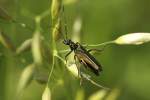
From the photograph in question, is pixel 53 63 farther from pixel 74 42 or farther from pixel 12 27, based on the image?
pixel 12 27

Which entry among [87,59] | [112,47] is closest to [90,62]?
[87,59]

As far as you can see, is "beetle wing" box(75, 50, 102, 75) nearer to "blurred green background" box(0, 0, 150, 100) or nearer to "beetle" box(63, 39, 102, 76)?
"beetle" box(63, 39, 102, 76)

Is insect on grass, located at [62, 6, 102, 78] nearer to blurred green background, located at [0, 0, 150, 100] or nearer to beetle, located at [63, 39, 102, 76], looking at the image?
beetle, located at [63, 39, 102, 76]

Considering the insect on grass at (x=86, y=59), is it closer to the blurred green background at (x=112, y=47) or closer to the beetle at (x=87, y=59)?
the beetle at (x=87, y=59)

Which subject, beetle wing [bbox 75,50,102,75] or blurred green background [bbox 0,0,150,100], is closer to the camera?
beetle wing [bbox 75,50,102,75]

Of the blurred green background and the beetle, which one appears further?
the blurred green background

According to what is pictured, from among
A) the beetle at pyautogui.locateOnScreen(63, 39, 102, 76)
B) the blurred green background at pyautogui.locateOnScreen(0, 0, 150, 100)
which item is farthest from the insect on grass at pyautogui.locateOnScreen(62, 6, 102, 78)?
the blurred green background at pyautogui.locateOnScreen(0, 0, 150, 100)

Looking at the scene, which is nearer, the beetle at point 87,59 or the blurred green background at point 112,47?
the beetle at point 87,59

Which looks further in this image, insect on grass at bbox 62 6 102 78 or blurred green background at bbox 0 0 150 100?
blurred green background at bbox 0 0 150 100

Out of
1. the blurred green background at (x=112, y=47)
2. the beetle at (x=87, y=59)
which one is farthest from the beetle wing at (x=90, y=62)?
the blurred green background at (x=112, y=47)

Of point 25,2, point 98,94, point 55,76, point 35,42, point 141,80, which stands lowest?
point 141,80

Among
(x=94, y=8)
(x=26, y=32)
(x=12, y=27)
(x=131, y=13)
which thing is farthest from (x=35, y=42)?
(x=131, y=13)
